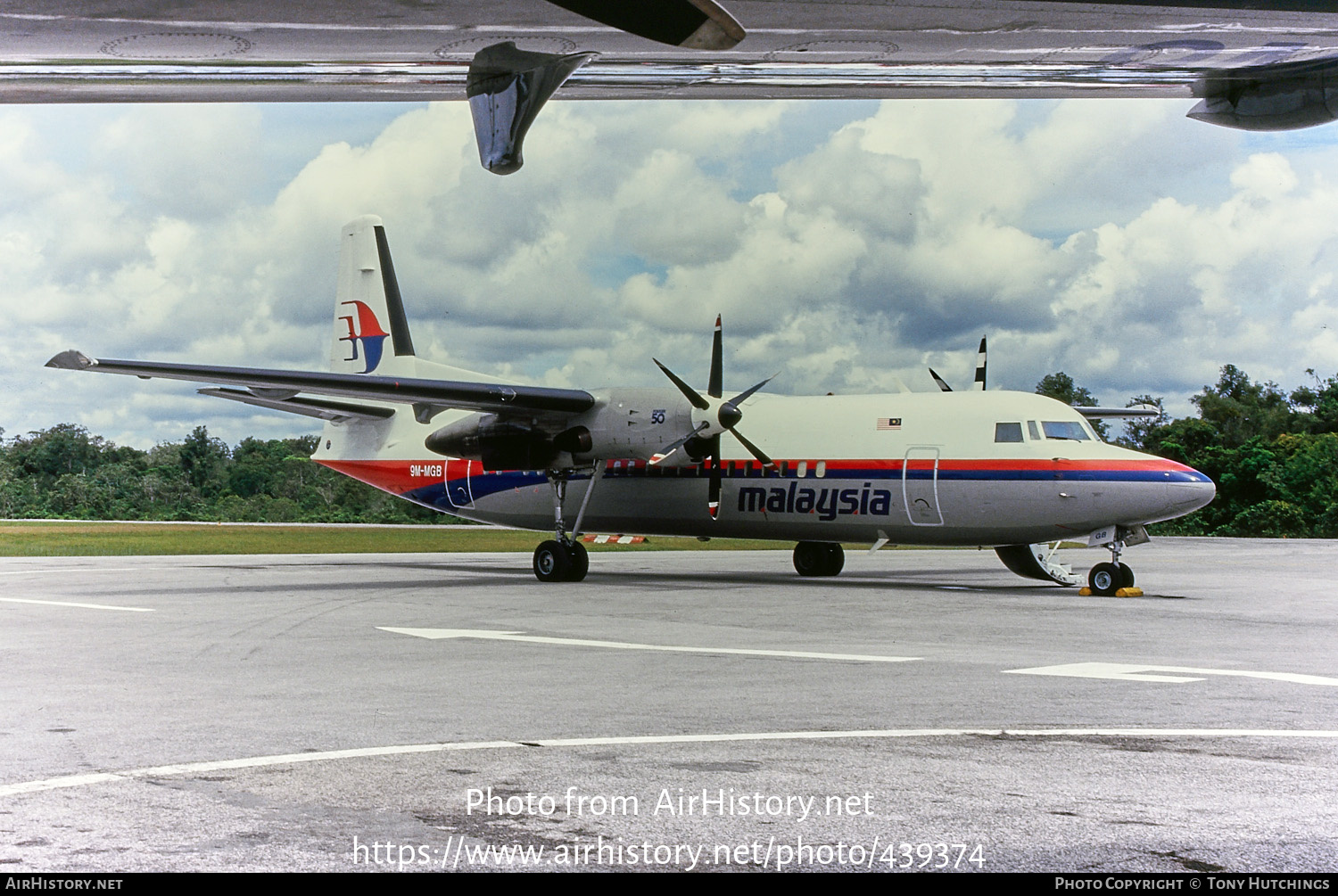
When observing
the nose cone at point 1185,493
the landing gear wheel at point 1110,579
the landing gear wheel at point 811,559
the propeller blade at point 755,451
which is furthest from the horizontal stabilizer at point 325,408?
the nose cone at point 1185,493

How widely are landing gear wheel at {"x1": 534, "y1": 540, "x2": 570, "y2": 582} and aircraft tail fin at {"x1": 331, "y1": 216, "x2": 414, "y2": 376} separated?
7722 millimetres

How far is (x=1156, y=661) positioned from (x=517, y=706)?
606 cm

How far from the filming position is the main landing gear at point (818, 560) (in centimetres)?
2467

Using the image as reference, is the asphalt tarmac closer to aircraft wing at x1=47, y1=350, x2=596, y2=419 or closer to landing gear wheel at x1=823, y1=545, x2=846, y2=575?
aircraft wing at x1=47, y1=350, x2=596, y2=419

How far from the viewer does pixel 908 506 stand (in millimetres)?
20375

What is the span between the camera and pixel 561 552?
22641 mm

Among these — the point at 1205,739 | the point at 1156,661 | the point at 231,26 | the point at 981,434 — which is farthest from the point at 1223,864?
the point at 981,434

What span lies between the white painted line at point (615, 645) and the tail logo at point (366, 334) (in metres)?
15.5

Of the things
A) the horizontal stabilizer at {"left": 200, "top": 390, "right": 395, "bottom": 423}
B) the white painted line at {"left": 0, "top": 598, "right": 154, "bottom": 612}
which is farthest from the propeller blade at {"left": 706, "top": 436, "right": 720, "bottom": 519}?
the white painted line at {"left": 0, "top": 598, "right": 154, "bottom": 612}

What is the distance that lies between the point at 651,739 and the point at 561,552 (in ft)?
50.8

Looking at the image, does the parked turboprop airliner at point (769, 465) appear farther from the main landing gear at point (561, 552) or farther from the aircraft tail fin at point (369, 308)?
the aircraft tail fin at point (369, 308)

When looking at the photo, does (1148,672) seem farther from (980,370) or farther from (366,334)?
(366,334)

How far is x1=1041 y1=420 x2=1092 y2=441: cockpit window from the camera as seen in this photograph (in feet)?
64.4

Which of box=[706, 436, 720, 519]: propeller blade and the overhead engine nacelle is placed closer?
the overhead engine nacelle
